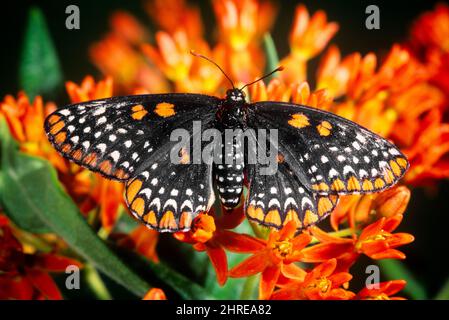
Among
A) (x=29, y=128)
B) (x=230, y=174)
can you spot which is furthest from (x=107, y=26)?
(x=230, y=174)

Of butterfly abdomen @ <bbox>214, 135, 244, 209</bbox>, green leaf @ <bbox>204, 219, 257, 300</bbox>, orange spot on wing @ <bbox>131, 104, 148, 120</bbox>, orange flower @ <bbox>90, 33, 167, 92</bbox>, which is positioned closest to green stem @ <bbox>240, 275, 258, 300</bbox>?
green leaf @ <bbox>204, 219, 257, 300</bbox>

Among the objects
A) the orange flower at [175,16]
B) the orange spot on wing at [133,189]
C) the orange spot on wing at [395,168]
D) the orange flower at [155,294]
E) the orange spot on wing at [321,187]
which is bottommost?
the orange flower at [155,294]

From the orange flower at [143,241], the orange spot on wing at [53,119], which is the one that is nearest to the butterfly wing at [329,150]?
the orange flower at [143,241]

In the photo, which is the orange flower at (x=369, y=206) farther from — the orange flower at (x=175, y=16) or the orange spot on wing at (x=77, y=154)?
the orange flower at (x=175, y=16)

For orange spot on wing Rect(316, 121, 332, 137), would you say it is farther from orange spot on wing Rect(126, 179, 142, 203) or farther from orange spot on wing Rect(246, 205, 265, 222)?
orange spot on wing Rect(126, 179, 142, 203)

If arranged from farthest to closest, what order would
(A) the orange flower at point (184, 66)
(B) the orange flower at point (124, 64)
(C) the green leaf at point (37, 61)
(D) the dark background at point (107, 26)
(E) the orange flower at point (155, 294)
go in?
(D) the dark background at point (107, 26)
(B) the orange flower at point (124, 64)
(A) the orange flower at point (184, 66)
(C) the green leaf at point (37, 61)
(E) the orange flower at point (155, 294)
